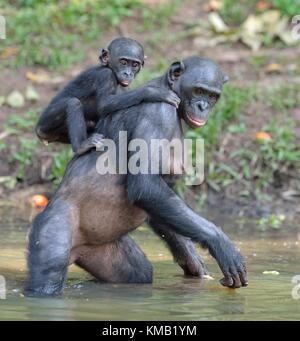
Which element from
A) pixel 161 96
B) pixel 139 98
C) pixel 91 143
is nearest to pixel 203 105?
pixel 161 96

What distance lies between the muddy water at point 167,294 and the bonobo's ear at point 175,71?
1557 millimetres

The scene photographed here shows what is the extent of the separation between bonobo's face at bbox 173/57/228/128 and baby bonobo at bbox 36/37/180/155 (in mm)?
496

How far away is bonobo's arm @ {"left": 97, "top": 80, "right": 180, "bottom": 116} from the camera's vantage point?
7449 mm

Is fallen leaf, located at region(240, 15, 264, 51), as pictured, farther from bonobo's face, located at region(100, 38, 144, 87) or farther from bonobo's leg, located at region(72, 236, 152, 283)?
bonobo's leg, located at region(72, 236, 152, 283)

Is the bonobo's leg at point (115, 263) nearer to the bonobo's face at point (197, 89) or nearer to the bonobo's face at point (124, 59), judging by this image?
the bonobo's face at point (197, 89)

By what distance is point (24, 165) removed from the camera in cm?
1201

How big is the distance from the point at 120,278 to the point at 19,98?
18.4ft

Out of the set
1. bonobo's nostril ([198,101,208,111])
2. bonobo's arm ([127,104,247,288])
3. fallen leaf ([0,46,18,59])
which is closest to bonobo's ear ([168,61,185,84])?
bonobo's nostril ([198,101,208,111])

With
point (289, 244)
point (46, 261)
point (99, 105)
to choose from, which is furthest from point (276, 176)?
point (46, 261)

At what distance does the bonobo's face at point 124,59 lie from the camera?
325 inches

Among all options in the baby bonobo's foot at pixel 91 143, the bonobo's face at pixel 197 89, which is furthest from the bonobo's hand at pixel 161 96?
the baby bonobo's foot at pixel 91 143

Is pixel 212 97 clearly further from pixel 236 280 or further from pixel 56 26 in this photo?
pixel 56 26

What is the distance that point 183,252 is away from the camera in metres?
8.16
